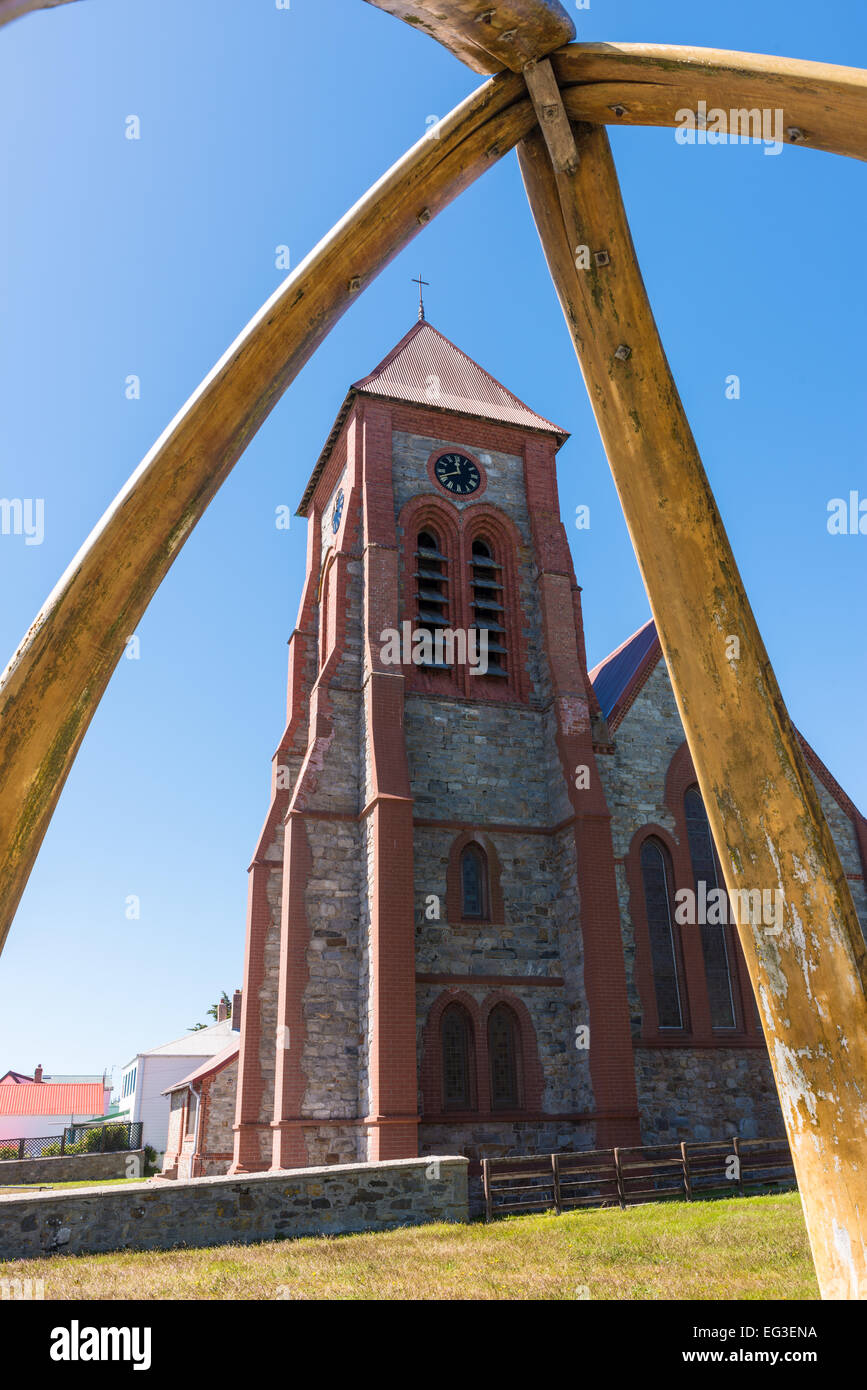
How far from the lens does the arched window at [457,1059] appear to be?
16875 millimetres

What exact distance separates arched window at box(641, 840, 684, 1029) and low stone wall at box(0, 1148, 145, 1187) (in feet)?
73.7

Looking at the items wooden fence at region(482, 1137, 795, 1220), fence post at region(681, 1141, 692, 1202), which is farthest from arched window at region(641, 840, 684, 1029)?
fence post at region(681, 1141, 692, 1202)

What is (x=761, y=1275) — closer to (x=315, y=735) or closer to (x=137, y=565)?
(x=137, y=565)

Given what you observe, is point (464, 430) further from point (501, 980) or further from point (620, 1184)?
point (620, 1184)

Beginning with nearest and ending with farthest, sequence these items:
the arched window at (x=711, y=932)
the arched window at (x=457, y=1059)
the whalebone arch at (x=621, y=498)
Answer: the whalebone arch at (x=621, y=498) → the arched window at (x=457, y=1059) → the arched window at (x=711, y=932)

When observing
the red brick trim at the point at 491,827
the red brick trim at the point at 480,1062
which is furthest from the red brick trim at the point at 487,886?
the red brick trim at the point at 480,1062

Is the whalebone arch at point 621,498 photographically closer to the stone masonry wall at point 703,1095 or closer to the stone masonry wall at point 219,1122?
the stone masonry wall at point 703,1095

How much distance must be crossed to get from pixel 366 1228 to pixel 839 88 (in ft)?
43.1

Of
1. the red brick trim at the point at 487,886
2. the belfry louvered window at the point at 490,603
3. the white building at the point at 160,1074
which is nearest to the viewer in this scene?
the red brick trim at the point at 487,886

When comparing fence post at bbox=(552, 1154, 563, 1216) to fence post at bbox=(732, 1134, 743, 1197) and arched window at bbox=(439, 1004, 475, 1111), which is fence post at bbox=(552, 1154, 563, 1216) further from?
fence post at bbox=(732, 1134, 743, 1197)

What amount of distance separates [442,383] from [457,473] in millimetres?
3356

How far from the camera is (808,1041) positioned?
2.49 metres

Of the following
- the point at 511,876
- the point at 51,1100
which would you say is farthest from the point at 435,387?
the point at 51,1100

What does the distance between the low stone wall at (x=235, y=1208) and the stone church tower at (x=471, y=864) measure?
2.65 metres
